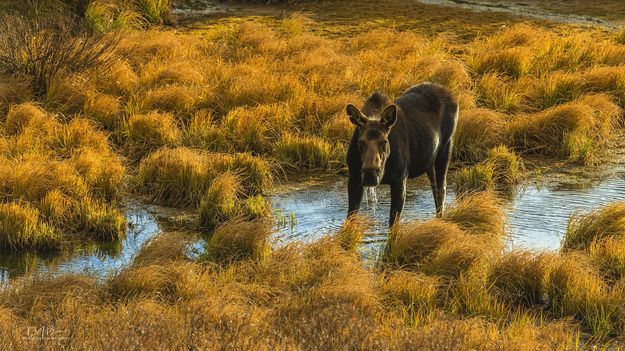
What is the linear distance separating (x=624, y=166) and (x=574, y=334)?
5.31 meters

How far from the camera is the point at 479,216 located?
373 inches

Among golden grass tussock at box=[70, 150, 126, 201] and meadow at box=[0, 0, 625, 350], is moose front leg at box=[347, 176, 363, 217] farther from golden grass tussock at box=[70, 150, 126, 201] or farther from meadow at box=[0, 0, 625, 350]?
golden grass tussock at box=[70, 150, 126, 201]

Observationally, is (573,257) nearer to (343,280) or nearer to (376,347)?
(343,280)

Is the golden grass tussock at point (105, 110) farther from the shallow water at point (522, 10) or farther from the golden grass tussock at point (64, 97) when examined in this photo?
the shallow water at point (522, 10)

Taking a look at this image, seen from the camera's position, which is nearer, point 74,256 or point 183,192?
point 74,256

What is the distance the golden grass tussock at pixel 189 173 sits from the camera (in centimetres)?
1081

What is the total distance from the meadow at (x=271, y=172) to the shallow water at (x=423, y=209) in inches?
8.6

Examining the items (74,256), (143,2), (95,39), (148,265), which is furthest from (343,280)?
(143,2)

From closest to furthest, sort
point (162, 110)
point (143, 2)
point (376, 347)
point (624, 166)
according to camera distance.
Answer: point (376, 347)
point (624, 166)
point (162, 110)
point (143, 2)

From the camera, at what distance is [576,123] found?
1273 centimetres

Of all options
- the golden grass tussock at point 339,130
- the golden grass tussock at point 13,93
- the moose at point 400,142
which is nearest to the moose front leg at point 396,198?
the moose at point 400,142

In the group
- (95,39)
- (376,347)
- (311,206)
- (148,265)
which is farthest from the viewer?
(95,39)

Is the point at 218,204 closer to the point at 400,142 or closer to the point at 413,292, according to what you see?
the point at 400,142

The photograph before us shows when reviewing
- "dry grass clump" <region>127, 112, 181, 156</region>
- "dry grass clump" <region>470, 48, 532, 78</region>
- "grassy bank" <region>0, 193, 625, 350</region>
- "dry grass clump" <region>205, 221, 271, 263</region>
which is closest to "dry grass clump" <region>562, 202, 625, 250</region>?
"grassy bank" <region>0, 193, 625, 350</region>
